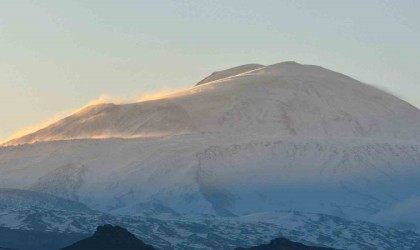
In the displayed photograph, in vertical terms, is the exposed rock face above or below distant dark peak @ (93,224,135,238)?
below

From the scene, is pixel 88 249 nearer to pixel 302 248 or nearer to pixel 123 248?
pixel 123 248

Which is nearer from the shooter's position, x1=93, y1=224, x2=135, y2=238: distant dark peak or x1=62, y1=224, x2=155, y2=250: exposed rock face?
x1=62, y1=224, x2=155, y2=250: exposed rock face

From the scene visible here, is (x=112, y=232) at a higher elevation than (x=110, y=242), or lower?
higher

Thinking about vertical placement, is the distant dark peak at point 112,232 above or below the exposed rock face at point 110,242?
above

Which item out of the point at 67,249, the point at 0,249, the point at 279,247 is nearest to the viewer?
the point at 67,249

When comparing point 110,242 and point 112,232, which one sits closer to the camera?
point 110,242

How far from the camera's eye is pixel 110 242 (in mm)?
164250

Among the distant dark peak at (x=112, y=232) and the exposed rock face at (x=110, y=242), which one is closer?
the exposed rock face at (x=110, y=242)

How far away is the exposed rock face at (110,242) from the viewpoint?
162 m

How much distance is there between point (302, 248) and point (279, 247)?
2.34 metres

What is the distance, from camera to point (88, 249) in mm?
160750

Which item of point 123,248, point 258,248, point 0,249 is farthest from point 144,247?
point 0,249

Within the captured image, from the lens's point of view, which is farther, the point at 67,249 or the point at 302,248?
the point at 302,248

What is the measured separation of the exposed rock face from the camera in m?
162
